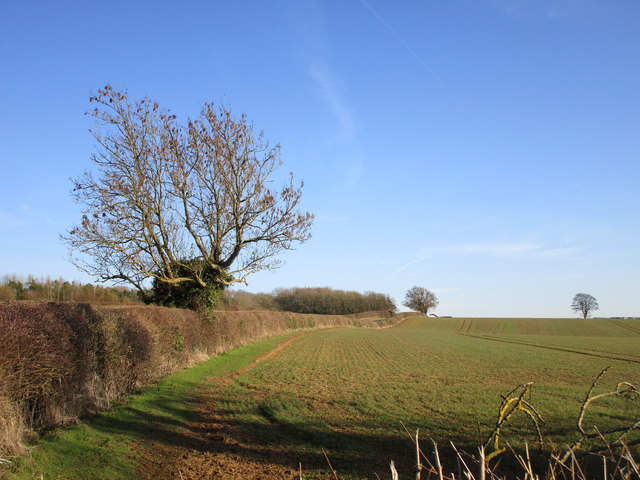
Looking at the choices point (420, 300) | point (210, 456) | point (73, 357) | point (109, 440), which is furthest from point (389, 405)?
point (420, 300)

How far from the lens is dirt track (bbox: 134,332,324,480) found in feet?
24.0

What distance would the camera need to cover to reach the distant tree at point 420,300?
437 feet

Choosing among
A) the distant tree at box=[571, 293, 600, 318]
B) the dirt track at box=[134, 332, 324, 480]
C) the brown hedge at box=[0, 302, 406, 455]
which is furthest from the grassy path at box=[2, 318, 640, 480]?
the distant tree at box=[571, 293, 600, 318]

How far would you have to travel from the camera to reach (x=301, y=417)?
10586mm

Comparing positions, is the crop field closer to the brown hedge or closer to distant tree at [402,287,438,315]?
the brown hedge

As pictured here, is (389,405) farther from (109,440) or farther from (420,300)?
(420,300)

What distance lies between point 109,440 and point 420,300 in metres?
131

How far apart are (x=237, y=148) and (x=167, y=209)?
4.53 meters

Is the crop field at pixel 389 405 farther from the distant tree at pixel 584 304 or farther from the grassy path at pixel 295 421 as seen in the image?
the distant tree at pixel 584 304

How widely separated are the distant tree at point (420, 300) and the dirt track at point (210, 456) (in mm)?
127014

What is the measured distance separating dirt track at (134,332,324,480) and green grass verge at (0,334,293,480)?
283mm

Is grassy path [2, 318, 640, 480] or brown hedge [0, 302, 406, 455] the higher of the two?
brown hedge [0, 302, 406, 455]

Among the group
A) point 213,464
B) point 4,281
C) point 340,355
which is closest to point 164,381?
point 213,464

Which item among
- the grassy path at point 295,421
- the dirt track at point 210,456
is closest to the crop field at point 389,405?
the grassy path at point 295,421
